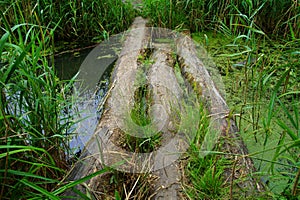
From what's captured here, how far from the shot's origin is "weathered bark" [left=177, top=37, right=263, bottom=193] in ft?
3.85

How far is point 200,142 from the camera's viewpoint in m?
1.41

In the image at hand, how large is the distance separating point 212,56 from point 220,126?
116 centimetres

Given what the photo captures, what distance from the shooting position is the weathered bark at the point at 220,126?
1175mm

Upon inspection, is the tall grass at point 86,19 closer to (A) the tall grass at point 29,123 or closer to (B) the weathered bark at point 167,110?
(B) the weathered bark at point 167,110

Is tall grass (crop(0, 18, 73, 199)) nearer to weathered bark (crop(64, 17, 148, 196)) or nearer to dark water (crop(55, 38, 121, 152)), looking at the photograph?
weathered bark (crop(64, 17, 148, 196))

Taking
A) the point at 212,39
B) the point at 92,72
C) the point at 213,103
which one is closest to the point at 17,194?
the point at 213,103

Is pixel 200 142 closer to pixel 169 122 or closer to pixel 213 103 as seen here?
pixel 169 122

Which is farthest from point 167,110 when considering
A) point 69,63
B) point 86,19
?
point 86,19

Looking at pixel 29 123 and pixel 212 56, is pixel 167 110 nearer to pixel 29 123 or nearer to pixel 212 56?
pixel 29 123

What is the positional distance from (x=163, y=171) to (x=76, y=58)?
1845mm

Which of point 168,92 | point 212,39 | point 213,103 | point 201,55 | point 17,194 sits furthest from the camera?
point 212,39

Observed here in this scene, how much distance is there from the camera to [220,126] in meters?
1.46

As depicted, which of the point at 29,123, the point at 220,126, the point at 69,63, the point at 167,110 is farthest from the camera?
the point at 69,63

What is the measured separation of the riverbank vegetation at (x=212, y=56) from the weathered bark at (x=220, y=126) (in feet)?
0.23
